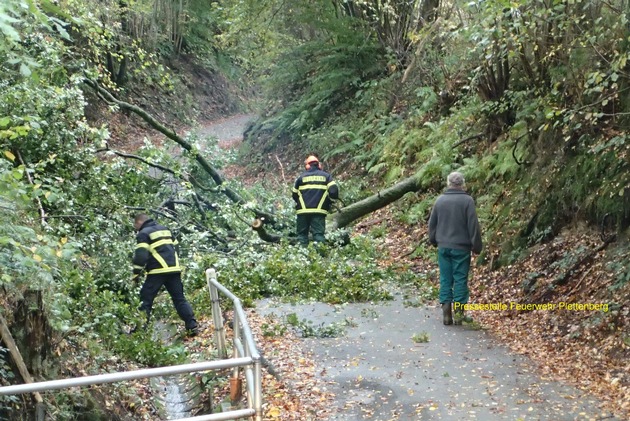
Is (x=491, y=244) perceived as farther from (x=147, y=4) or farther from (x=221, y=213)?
(x=147, y=4)

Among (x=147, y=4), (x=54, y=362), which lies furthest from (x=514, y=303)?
(x=147, y=4)

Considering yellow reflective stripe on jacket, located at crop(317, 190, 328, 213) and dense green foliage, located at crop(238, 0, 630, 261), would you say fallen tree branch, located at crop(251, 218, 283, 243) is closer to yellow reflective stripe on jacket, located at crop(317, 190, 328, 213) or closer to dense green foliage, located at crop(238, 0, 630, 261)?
yellow reflective stripe on jacket, located at crop(317, 190, 328, 213)

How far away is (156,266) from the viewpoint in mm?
10344

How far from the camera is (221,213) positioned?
14406 mm

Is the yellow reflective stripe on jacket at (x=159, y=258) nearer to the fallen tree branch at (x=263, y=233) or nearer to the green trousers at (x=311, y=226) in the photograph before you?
the fallen tree branch at (x=263, y=233)

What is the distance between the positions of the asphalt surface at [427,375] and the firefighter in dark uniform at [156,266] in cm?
164

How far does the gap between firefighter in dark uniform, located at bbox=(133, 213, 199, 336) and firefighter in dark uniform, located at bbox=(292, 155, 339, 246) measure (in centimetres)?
398

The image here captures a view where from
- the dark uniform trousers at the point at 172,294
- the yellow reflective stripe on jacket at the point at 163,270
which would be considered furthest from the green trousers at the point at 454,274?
the yellow reflective stripe on jacket at the point at 163,270

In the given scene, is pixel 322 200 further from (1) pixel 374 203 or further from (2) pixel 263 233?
(1) pixel 374 203

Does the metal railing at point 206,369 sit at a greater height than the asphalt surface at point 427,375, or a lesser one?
greater

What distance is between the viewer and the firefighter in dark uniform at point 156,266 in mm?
10273

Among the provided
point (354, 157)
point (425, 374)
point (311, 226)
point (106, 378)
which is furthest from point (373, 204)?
point (106, 378)

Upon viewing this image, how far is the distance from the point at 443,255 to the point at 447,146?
6.25 metres

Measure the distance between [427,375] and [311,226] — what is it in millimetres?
6711
